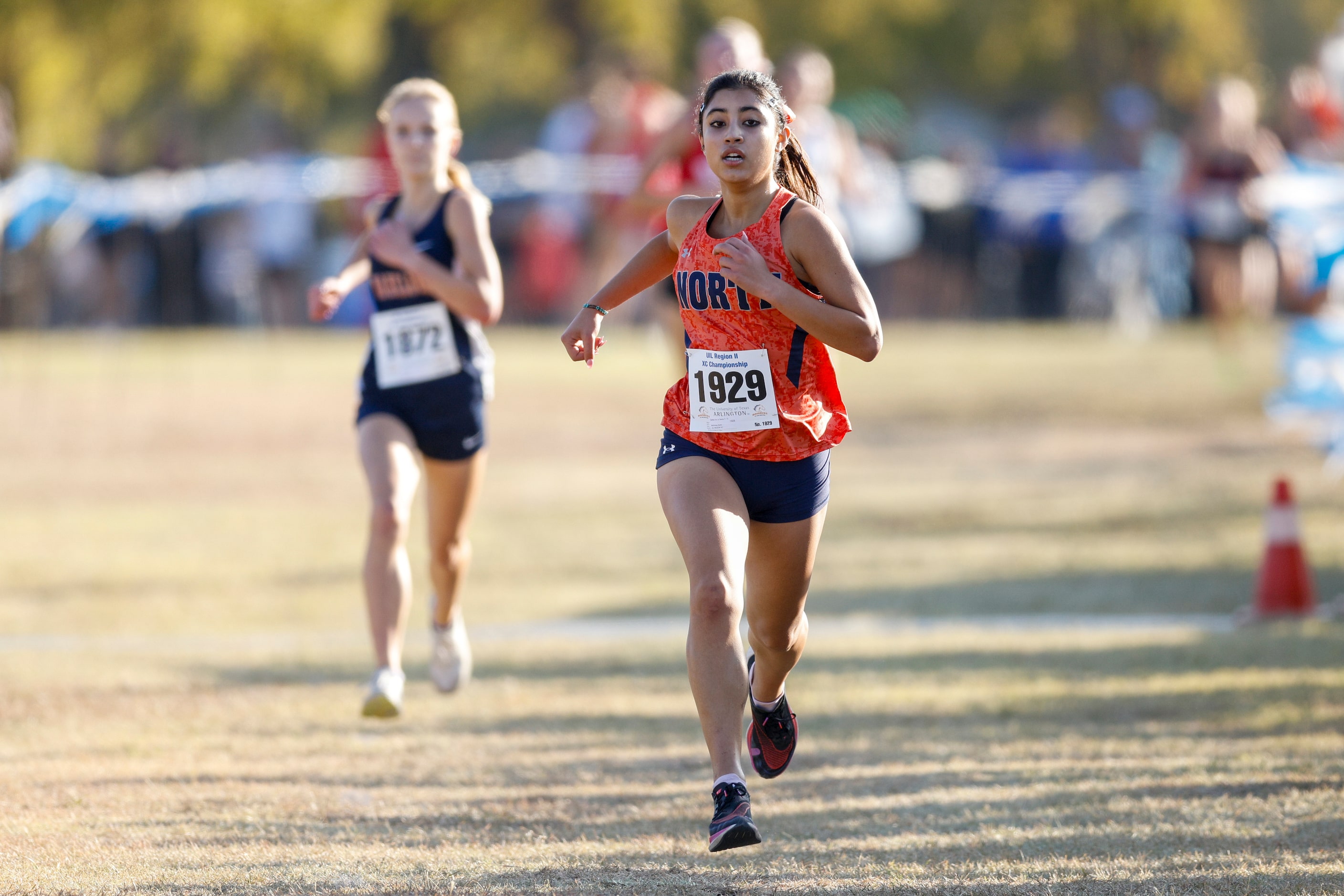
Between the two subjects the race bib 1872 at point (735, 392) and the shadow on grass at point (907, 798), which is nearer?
the shadow on grass at point (907, 798)

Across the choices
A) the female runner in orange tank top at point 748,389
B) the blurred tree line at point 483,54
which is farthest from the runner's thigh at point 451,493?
the blurred tree line at point 483,54

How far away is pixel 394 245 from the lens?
6195 mm

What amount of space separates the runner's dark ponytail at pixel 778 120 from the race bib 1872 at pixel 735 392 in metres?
0.56

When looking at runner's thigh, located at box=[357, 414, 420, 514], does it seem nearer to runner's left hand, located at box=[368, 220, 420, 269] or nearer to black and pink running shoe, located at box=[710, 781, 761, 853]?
runner's left hand, located at box=[368, 220, 420, 269]

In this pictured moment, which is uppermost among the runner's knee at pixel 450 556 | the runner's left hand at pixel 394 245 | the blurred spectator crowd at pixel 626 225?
the blurred spectator crowd at pixel 626 225

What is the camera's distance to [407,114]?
6.32m

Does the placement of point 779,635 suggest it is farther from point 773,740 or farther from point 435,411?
point 435,411

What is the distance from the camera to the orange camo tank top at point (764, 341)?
4645mm

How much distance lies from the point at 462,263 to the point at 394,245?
25cm

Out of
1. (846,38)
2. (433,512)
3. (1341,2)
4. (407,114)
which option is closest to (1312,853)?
(433,512)

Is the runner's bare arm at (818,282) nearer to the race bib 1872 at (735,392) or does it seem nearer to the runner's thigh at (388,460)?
the race bib 1872 at (735,392)

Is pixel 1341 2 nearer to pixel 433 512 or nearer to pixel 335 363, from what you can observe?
pixel 335 363

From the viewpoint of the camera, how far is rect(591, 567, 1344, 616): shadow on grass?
8375 millimetres

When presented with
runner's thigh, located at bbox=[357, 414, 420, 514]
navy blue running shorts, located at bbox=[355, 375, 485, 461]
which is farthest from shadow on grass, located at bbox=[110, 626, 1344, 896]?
navy blue running shorts, located at bbox=[355, 375, 485, 461]
